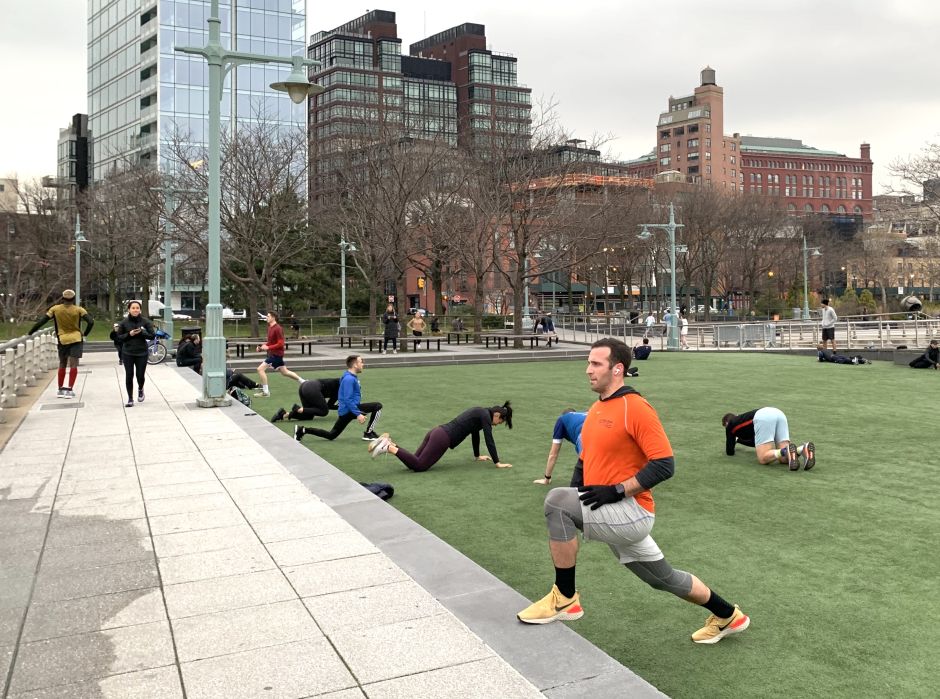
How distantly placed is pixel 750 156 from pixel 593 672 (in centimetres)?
17526

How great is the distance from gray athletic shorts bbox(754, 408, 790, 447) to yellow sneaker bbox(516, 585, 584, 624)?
5.62 m

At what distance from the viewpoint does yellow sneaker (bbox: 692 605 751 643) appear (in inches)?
167

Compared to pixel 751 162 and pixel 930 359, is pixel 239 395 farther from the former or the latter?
pixel 751 162

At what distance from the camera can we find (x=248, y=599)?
478 centimetres

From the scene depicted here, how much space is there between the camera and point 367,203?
124 ft

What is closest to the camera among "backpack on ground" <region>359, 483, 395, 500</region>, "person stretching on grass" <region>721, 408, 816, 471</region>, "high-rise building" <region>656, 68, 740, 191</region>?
"backpack on ground" <region>359, 483, 395, 500</region>

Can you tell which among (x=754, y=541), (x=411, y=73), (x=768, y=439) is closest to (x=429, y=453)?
(x=754, y=541)

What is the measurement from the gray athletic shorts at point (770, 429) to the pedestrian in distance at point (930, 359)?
1646 centimetres

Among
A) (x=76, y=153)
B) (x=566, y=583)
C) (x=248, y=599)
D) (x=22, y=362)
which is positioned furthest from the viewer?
(x=76, y=153)

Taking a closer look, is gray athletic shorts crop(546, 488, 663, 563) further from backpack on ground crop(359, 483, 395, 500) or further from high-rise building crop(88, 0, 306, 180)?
high-rise building crop(88, 0, 306, 180)

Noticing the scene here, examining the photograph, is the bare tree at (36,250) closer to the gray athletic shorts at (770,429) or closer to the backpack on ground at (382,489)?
the backpack on ground at (382,489)

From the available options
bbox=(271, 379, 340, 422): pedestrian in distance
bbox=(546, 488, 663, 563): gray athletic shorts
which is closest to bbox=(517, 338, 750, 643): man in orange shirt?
bbox=(546, 488, 663, 563): gray athletic shorts

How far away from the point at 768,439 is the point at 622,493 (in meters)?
5.94

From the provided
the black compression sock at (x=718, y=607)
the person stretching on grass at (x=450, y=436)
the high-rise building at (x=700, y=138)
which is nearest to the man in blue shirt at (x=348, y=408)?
the person stretching on grass at (x=450, y=436)
